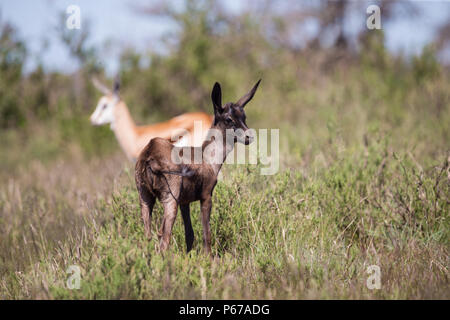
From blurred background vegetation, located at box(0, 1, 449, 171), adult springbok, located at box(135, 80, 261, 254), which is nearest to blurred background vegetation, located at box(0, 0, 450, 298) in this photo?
blurred background vegetation, located at box(0, 1, 449, 171)

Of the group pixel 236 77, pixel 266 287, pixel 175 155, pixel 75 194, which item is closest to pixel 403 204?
pixel 266 287

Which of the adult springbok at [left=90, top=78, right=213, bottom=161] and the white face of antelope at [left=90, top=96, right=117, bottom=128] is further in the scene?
the white face of antelope at [left=90, top=96, right=117, bottom=128]

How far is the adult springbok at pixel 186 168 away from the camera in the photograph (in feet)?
8.94

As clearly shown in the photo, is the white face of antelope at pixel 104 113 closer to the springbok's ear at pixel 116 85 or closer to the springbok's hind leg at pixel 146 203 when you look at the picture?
the springbok's ear at pixel 116 85

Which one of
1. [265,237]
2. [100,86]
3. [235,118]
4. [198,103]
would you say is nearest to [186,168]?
[235,118]

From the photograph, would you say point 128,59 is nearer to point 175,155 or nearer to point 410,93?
point 410,93

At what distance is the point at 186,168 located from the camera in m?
2.66

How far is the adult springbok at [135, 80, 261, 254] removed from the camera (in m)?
2.72

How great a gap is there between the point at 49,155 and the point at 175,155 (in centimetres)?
883

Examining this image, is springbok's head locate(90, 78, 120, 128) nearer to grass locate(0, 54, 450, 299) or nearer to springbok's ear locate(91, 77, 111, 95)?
springbok's ear locate(91, 77, 111, 95)

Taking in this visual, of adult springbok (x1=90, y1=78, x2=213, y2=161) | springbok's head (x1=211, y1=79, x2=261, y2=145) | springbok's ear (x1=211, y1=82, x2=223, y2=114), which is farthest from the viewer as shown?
adult springbok (x1=90, y1=78, x2=213, y2=161)

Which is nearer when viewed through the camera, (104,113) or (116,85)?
(116,85)

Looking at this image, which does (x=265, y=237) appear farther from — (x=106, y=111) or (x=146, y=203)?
(x=106, y=111)

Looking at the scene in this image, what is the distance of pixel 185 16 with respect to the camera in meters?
11.4
